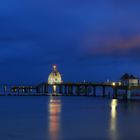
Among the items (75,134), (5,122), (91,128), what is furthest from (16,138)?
(5,122)

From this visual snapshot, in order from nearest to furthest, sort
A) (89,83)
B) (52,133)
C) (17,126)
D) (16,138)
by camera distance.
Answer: (16,138) → (52,133) → (17,126) → (89,83)

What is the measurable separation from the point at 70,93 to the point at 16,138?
14690 centimetres

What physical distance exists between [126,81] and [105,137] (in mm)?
91840

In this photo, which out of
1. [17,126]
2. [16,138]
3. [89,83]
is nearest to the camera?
[16,138]

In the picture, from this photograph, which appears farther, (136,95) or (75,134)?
(136,95)

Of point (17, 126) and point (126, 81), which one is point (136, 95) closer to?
point (126, 81)

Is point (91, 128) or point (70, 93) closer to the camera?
point (91, 128)

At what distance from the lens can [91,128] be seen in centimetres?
4709

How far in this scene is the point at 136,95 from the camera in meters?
125

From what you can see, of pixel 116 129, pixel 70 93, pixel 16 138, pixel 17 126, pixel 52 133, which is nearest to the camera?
pixel 16 138

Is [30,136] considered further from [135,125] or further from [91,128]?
[135,125]

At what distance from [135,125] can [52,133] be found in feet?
33.9

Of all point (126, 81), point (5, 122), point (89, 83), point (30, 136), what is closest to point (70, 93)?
point (89, 83)

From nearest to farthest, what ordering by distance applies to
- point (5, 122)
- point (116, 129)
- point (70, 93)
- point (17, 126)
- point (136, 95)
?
point (116, 129) < point (17, 126) < point (5, 122) < point (136, 95) < point (70, 93)
